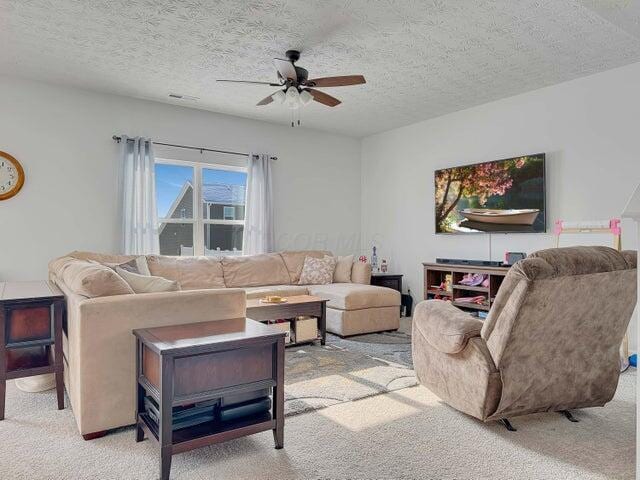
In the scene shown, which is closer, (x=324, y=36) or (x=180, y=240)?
(x=324, y=36)

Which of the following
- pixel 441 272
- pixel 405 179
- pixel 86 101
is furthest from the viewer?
pixel 405 179

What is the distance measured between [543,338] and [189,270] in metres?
3.77

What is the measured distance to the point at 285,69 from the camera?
3404 millimetres

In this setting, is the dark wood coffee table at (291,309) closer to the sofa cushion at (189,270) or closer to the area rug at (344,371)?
the area rug at (344,371)

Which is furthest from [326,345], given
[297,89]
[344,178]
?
[344,178]

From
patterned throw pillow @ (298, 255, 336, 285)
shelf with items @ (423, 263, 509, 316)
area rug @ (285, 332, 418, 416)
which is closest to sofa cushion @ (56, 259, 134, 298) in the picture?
area rug @ (285, 332, 418, 416)

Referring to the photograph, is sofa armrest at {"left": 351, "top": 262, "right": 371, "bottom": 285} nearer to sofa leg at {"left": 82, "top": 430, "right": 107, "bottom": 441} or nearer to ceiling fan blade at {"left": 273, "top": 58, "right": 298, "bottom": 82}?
ceiling fan blade at {"left": 273, "top": 58, "right": 298, "bottom": 82}

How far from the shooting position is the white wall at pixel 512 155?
156 inches

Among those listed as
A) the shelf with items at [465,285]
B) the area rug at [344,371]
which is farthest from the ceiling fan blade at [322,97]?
the shelf with items at [465,285]

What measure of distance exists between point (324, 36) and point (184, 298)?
229 centimetres

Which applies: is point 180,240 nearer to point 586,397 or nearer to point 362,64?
point 362,64

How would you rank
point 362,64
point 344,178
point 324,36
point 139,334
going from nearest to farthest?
point 139,334 → point 324,36 → point 362,64 → point 344,178

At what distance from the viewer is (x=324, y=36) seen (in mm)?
3393

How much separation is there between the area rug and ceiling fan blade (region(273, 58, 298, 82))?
7.61 ft
